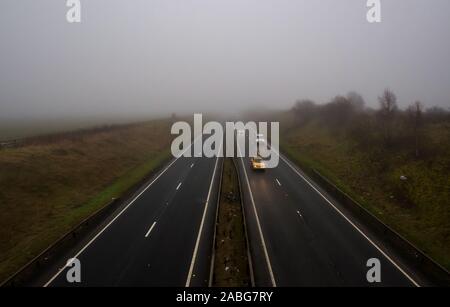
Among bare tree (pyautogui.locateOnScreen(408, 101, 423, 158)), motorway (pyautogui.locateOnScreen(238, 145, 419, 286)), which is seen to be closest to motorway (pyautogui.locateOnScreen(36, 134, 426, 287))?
motorway (pyautogui.locateOnScreen(238, 145, 419, 286))

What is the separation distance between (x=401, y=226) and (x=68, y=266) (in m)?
22.2

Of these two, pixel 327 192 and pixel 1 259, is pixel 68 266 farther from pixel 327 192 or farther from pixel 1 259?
pixel 327 192

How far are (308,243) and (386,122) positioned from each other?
127ft

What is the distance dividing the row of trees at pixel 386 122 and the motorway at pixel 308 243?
654 inches

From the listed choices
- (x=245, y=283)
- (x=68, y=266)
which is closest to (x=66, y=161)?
(x=68, y=266)

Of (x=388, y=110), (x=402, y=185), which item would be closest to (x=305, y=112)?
(x=388, y=110)

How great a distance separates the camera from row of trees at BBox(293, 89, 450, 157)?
37.7 m

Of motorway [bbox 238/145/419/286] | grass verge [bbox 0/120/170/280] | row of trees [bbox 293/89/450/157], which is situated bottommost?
motorway [bbox 238/145/419/286]

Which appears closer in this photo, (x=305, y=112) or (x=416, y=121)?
(x=416, y=121)

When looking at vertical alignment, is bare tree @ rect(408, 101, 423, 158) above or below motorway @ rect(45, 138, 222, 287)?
above

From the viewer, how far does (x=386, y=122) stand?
48.2m

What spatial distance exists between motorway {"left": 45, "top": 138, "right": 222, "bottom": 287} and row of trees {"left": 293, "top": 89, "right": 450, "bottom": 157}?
2618 cm

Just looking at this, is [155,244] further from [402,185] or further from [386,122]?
[386,122]

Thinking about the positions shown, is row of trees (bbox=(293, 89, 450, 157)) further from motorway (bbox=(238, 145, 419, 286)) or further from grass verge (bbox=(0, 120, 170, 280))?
grass verge (bbox=(0, 120, 170, 280))
